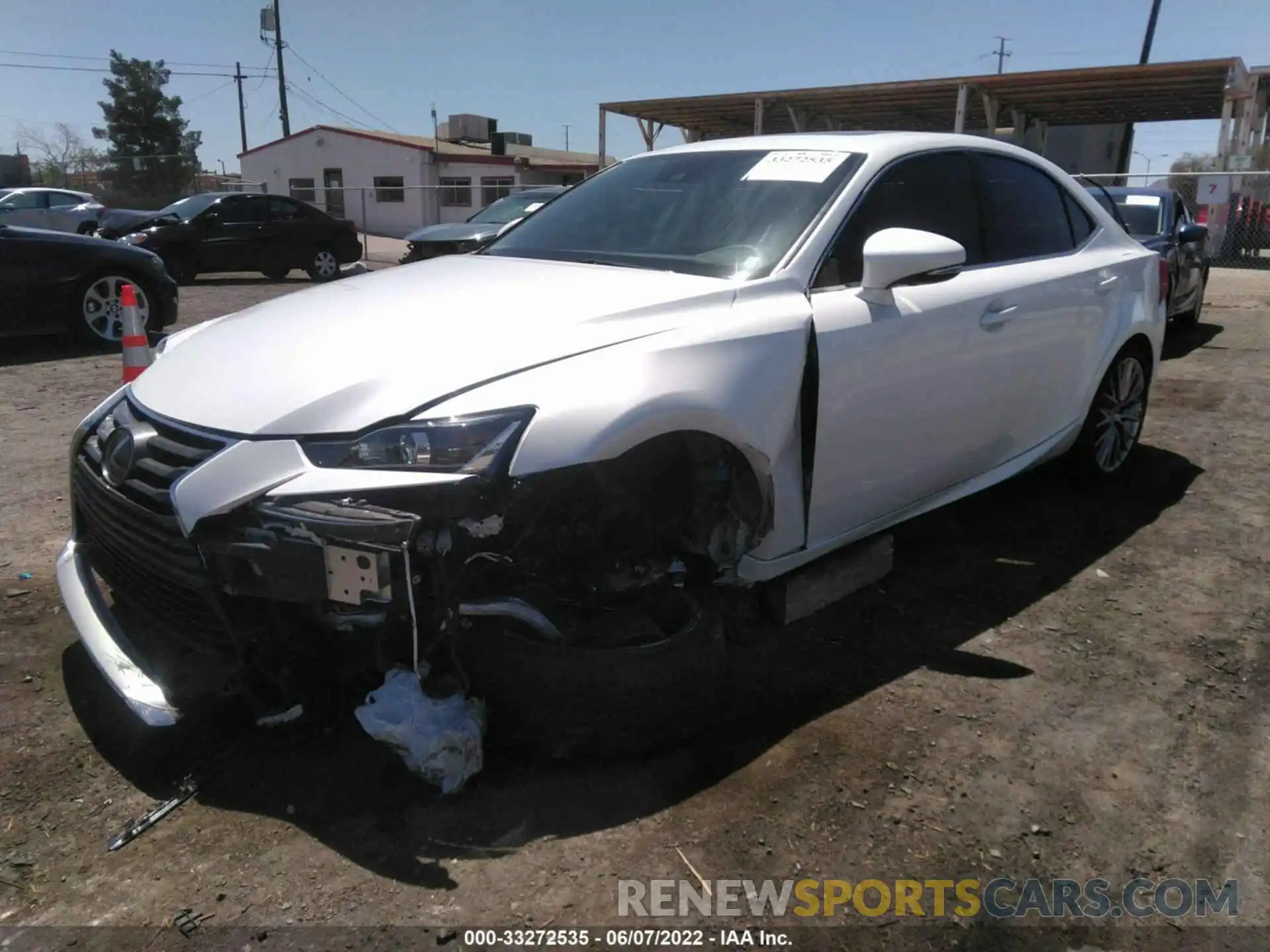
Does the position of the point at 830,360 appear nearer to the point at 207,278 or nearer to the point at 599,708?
the point at 599,708

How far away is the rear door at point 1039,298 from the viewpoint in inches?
151

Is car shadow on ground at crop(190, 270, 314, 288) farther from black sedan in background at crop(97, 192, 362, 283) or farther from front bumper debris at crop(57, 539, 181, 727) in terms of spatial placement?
front bumper debris at crop(57, 539, 181, 727)

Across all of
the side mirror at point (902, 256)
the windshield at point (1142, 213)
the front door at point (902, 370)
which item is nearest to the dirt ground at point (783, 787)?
the front door at point (902, 370)

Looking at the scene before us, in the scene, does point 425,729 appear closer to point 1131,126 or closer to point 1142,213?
point 1142,213

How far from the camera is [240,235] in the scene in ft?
52.5

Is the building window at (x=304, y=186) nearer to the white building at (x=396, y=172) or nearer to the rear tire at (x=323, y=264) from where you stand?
the white building at (x=396, y=172)

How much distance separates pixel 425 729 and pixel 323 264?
53.0 feet

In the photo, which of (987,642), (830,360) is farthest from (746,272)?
(987,642)

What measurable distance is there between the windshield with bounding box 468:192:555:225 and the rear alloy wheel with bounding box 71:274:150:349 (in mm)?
4833

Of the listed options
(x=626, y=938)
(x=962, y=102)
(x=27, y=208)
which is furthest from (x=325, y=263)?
(x=962, y=102)

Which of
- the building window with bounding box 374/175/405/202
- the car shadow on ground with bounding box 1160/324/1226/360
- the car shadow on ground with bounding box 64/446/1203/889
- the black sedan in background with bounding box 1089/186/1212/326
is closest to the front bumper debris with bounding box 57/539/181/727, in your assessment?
the car shadow on ground with bounding box 64/446/1203/889

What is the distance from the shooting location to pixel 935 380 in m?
3.42

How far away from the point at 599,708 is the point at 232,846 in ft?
3.12

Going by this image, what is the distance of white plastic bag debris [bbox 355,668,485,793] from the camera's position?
2455mm
